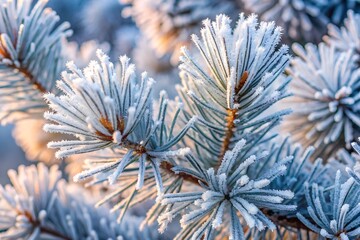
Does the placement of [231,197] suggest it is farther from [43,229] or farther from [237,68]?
[43,229]

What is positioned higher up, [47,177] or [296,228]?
[47,177]

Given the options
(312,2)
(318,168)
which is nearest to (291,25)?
(312,2)

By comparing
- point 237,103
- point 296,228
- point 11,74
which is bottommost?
point 296,228

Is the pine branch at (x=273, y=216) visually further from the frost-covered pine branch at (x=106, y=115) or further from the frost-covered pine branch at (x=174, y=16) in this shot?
the frost-covered pine branch at (x=174, y=16)

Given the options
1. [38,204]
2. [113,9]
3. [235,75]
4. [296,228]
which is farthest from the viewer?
[113,9]

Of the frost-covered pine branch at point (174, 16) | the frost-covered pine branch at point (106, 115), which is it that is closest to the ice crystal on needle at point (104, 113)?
the frost-covered pine branch at point (106, 115)

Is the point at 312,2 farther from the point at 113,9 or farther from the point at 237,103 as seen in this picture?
the point at 113,9

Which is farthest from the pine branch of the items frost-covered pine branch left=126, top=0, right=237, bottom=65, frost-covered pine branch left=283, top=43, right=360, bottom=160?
frost-covered pine branch left=126, top=0, right=237, bottom=65

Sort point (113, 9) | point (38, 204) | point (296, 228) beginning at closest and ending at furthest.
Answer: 1. point (296, 228)
2. point (38, 204)
3. point (113, 9)
